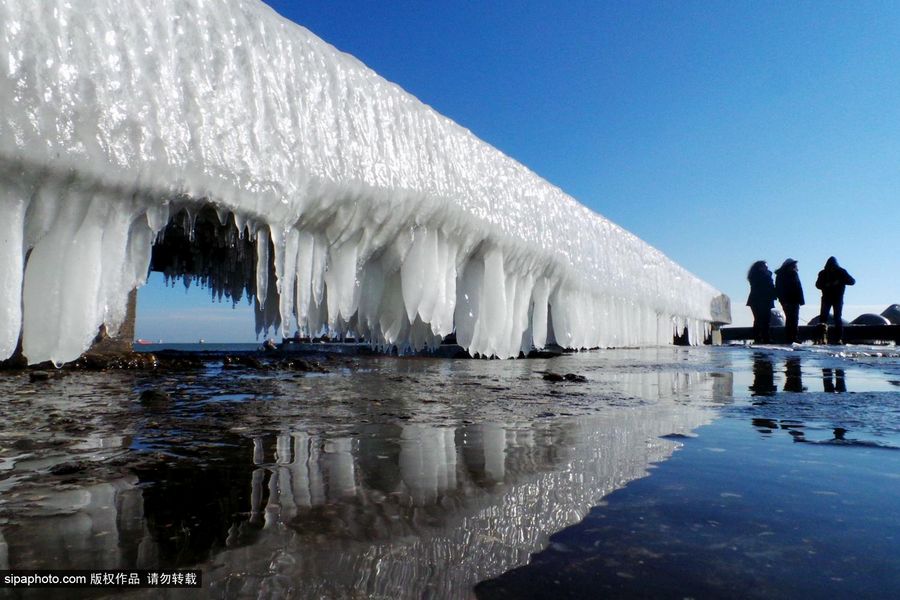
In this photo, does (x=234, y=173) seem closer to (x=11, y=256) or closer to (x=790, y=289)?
(x=11, y=256)

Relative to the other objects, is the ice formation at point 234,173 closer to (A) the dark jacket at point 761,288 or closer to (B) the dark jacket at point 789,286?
(B) the dark jacket at point 789,286

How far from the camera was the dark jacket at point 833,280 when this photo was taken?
1094cm

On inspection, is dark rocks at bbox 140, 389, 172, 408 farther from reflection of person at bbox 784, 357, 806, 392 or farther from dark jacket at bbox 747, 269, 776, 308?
dark jacket at bbox 747, 269, 776, 308

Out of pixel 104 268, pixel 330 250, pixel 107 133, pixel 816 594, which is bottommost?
pixel 816 594

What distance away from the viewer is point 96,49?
4.75ft

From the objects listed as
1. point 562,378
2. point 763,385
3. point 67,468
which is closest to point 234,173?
point 67,468

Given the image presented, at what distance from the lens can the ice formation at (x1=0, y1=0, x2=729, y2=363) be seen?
136 cm

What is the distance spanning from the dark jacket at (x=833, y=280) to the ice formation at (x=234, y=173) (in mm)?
10599

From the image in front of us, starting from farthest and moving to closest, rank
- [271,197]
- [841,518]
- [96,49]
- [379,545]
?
[271,197] → [96,49] → [841,518] → [379,545]

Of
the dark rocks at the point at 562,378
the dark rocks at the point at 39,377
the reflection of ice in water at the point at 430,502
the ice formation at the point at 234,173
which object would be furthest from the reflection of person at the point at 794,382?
the dark rocks at the point at 39,377

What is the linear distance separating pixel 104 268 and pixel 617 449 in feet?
4.96

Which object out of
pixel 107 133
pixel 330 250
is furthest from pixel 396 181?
pixel 107 133

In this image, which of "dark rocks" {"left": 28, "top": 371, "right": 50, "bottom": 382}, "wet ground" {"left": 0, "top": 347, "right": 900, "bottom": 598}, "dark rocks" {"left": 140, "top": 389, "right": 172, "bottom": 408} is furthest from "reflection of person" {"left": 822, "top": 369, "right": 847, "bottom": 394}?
"dark rocks" {"left": 28, "top": 371, "right": 50, "bottom": 382}

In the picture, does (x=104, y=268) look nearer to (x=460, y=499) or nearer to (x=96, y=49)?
(x=96, y=49)
